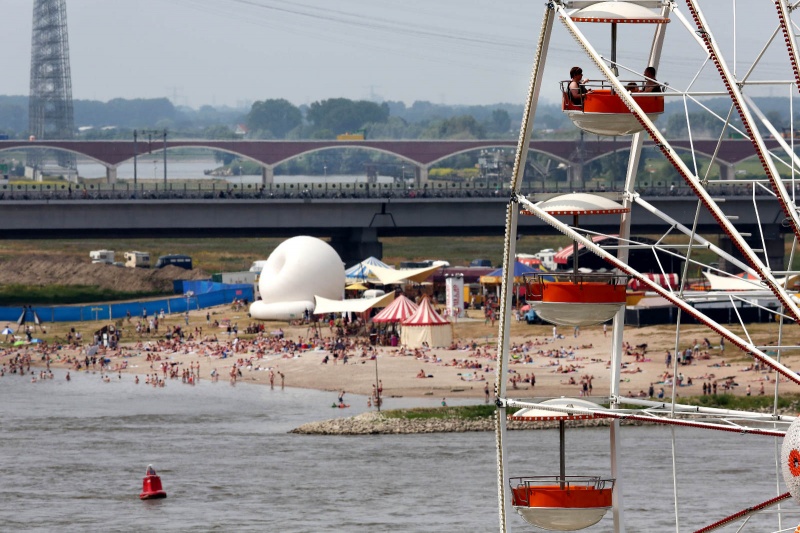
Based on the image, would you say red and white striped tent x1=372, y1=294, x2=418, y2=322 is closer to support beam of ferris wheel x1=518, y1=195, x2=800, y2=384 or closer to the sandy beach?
the sandy beach

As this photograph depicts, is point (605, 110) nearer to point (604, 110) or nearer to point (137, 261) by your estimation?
→ point (604, 110)

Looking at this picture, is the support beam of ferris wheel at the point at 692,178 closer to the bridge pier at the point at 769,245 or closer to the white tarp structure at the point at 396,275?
the white tarp structure at the point at 396,275

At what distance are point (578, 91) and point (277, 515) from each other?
3136 cm

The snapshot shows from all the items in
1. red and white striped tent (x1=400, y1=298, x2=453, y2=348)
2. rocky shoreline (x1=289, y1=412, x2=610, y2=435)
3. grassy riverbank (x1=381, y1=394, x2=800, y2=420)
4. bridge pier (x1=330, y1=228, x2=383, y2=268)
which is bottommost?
rocky shoreline (x1=289, y1=412, x2=610, y2=435)

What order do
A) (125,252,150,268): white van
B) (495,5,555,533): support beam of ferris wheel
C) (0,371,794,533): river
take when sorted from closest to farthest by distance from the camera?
(495,5,555,533): support beam of ferris wheel, (0,371,794,533): river, (125,252,150,268): white van

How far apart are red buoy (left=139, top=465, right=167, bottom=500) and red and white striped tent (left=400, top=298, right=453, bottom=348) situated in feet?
130

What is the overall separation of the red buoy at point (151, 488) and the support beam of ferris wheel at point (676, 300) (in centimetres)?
3486

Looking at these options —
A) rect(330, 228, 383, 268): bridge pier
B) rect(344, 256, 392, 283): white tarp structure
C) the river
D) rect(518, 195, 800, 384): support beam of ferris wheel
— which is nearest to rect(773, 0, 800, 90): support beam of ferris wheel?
rect(518, 195, 800, 384): support beam of ferris wheel

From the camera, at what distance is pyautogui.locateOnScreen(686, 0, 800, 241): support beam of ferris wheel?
90.0 ft

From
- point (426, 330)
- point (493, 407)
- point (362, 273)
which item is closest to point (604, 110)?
point (493, 407)

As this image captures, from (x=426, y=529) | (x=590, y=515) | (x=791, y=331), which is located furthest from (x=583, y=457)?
(x=590, y=515)

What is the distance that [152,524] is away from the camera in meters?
59.1

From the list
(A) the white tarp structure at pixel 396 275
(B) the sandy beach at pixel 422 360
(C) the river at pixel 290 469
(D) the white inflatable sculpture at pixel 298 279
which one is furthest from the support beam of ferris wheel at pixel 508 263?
(A) the white tarp structure at pixel 396 275

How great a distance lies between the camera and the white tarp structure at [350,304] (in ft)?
356
